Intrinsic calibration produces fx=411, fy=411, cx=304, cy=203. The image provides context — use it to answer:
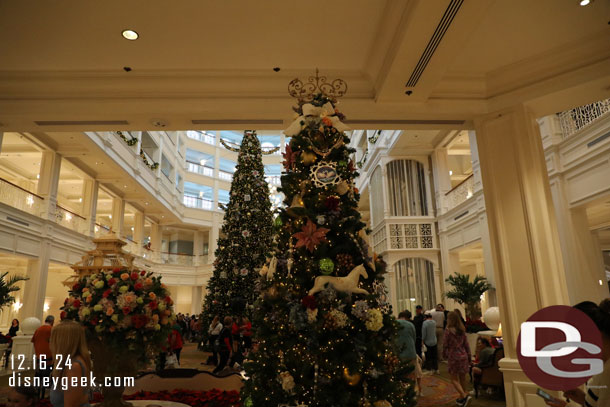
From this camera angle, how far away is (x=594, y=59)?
478 cm

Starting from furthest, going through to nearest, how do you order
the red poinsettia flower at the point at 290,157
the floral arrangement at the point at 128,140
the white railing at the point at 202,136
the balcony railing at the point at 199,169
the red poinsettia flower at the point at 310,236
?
the white railing at the point at 202,136 < the balcony railing at the point at 199,169 < the floral arrangement at the point at 128,140 < the red poinsettia flower at the point at 290,157 < the red poinsettia flower at the point at 310,236

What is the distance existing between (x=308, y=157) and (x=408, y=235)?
10330 millimetres

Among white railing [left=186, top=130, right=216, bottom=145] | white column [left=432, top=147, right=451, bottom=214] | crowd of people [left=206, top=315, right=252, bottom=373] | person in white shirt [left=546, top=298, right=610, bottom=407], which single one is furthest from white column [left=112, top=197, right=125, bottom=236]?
person in white shirt [left=546, top=298, right=610, bottom=407]

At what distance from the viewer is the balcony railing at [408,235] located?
13383 mm

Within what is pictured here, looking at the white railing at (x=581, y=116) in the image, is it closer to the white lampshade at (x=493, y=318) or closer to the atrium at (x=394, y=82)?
the atrium at (x=394, y=82)

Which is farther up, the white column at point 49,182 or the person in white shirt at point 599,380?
the white column at point 49,182

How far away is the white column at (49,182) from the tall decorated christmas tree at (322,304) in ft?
36.8

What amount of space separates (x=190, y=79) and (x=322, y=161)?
257cm

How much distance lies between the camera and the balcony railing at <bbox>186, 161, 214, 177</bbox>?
2423 centimetres

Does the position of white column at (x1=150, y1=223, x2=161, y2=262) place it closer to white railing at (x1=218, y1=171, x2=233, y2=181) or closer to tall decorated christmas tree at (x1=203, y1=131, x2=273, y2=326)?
white railing at (x1=218, y1=171, x2=233, y2=181)

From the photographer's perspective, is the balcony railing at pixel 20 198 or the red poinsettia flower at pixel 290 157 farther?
the balcony railing at pixel 20 198

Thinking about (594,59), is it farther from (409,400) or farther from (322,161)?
(409,400)

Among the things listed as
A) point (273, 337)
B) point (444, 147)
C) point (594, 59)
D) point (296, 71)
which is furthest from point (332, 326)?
point (444, 147)

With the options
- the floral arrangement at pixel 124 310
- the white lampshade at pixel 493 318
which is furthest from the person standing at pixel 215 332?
the floral arrangement at pixel 124 310
